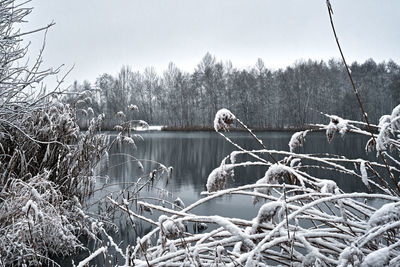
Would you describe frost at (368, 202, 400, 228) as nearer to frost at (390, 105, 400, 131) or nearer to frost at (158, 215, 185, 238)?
frost at (390, 105, 400, 131)

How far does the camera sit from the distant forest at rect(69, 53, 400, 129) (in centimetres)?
3925

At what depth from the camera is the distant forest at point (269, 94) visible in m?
39.2

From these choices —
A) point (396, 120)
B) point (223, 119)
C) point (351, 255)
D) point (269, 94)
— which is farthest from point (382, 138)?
point (269, 94)

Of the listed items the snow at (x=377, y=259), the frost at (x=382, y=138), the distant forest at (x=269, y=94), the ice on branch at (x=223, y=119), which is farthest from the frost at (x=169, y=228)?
the distant forest at (x=269, y=94)

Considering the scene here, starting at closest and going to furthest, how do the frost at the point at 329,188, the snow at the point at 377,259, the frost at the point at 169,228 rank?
1. the snow at the point at 377,259
2. the frost at the point at 169,228
3. the frost at the point at 329,188

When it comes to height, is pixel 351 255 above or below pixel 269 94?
below

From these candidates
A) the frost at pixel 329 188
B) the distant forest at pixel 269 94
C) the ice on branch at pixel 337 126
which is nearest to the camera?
the frost at pixel 329 188

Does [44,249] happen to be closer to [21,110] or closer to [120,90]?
[21,110]

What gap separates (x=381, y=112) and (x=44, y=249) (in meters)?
42.9

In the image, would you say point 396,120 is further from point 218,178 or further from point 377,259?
point 218,178

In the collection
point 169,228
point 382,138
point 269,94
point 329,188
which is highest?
point 269,94

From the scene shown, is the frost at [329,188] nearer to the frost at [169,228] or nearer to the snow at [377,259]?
the snow at [377,259]

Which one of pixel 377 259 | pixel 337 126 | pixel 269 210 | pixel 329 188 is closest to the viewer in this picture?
pixel 377 259

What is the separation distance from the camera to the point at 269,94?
42.4 m
